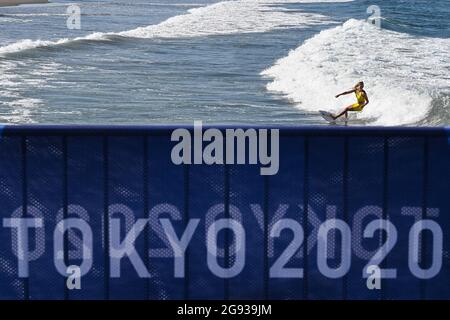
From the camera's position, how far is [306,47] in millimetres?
36750

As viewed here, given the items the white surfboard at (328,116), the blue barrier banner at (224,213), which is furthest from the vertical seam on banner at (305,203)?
the white surfboard at (328,116)

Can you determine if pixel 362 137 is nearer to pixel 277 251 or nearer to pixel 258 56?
pixel 277 251

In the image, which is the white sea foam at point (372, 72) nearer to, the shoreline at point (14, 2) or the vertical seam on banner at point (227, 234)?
the vertical seam on banner at point (227, 234)

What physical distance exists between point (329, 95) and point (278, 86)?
4.29ft

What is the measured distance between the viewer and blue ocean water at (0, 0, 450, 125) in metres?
21.8

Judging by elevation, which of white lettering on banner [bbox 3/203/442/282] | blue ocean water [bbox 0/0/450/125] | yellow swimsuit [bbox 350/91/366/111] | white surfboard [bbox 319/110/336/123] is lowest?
blue ocean water [bbox 0/0/450/125]

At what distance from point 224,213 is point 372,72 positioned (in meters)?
23.7

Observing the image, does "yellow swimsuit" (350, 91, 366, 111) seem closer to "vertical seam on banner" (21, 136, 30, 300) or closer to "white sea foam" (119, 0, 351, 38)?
"vertical seam on banner" (21, 136, 30, 300)

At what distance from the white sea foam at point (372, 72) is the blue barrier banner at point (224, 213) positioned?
53.0 ft

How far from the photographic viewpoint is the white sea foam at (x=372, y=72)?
22.9 metres

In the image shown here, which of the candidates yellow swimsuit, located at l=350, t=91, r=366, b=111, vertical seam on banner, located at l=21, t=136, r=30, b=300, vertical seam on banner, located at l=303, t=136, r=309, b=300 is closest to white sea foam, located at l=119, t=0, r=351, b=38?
yellow swimsuit, located at l=350, t=91, r=366, b=111

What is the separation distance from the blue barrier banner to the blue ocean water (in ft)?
45.7

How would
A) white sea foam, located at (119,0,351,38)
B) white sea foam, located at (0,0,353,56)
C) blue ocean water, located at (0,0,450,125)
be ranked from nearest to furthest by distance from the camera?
blue ocean water, located at (0,0,450,125) < white sea foam, located at (0,0,353,56) < white sea foam, located at (119,0,351,38)
